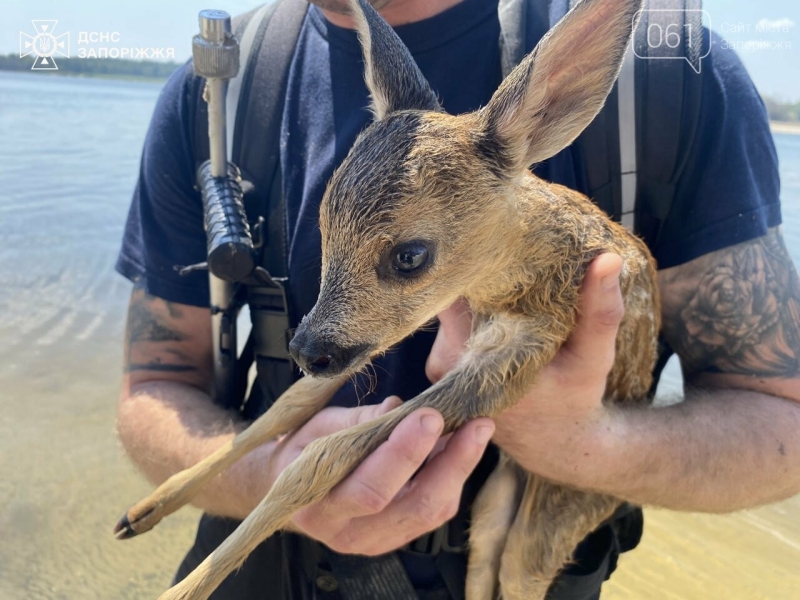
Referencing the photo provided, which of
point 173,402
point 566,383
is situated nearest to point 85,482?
point 173,402

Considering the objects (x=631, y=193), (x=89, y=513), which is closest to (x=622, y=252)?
(x=631, y=193)

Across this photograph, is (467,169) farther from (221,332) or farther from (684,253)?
(221,332)

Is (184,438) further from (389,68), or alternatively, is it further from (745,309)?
(745,309)

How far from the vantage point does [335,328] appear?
1.71 metres

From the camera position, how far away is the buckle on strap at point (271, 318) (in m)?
2.39

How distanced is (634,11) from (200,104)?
5.08 feet

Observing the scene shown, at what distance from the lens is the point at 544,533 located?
238 cm

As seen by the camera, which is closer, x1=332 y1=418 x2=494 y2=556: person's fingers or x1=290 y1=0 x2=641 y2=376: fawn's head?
x1=290 y1=0 x2=641 y2=376: fawn's head

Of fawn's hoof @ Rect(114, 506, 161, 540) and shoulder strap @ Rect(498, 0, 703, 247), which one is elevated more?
shoulder strap @ Rect(498, 0, 703, 247)

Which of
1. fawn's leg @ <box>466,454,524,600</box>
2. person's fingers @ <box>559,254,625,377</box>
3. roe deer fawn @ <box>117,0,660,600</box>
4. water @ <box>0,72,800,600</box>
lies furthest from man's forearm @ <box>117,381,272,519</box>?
water @ <box>0,72,800,600</box>

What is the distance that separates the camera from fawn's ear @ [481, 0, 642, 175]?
1.58 m

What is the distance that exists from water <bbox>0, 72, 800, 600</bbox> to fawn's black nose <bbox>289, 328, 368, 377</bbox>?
288 cm

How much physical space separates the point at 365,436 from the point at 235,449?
24.1 inches

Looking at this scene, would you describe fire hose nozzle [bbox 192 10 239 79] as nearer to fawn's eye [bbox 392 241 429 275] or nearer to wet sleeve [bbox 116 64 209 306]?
wet sleeve [bbox 116 64 209 306]
